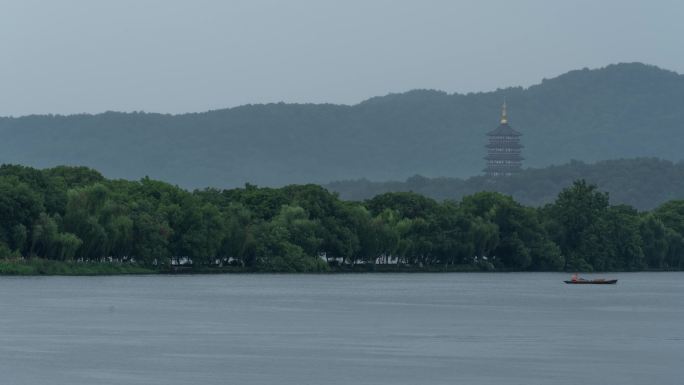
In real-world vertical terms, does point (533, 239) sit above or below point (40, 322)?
above

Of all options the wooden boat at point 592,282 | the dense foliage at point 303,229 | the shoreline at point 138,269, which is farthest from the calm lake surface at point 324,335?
the wooden boat at point 592,282

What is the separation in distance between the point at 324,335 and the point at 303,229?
65472 millimetres

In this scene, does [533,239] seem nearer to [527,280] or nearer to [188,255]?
[527,280]

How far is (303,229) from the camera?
405ft

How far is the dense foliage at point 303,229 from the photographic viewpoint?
10538 centimetres

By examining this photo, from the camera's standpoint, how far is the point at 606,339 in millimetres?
58875

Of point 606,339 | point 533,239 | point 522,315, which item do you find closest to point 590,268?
point 533,239

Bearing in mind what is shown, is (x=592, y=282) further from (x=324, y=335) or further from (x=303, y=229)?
(x=324, y=335)

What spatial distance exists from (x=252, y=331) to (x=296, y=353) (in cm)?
950

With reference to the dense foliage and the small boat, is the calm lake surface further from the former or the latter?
the small boat

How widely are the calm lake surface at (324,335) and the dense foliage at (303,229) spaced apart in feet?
21.2

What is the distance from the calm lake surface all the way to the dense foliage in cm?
645

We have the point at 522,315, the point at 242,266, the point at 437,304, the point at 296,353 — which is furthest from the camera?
the point at 242,266

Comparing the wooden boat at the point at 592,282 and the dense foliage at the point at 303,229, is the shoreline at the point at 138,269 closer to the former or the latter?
the dense foliage at the point at 303,229
